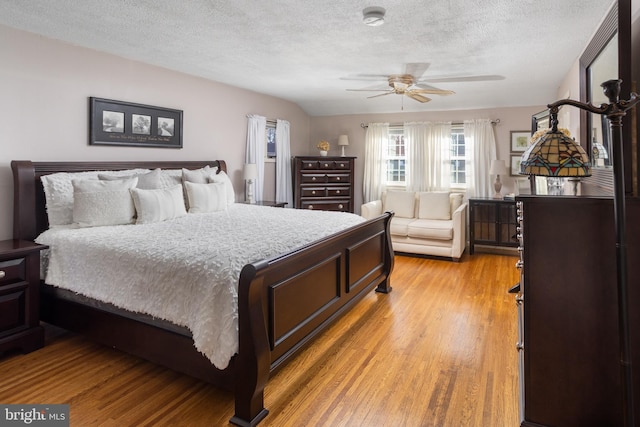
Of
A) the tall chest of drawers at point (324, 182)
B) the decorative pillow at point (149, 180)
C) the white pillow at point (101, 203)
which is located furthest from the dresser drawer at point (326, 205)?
the white pillow at point (101, 203)

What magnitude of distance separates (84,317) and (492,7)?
11.6 feet

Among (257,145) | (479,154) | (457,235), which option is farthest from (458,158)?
(257,145)

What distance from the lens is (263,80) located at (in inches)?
196

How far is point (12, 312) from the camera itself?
2668mm

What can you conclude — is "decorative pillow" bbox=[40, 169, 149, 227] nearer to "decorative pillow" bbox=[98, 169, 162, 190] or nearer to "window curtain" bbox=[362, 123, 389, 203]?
"decorative pillow" bbox=[98, 169, 162, 190]

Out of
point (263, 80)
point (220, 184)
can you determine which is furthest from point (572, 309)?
point (263, 80)

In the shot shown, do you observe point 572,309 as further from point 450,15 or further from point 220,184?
point 220,184

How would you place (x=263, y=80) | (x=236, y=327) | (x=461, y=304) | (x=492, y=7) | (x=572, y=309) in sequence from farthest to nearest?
(x=263, y=80)
(x=461, y=304)
(x=492, y=7)
(x=236, y=327)
(x=572, y=309)

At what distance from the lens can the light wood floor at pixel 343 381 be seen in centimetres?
203

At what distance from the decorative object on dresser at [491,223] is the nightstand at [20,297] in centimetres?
516

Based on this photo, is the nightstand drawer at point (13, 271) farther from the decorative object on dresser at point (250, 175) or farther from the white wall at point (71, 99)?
the decorative object on dresser at point (250, 175)

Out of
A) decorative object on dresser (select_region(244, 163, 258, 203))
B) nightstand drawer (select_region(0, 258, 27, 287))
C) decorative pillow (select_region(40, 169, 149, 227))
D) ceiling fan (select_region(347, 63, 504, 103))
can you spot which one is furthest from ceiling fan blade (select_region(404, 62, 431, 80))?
nightstand drawer (select_region(0, 258, 27, 287))

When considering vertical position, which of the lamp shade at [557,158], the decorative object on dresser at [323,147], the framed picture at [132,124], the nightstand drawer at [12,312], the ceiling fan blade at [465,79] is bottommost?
the nightstand drawer at [12,312]

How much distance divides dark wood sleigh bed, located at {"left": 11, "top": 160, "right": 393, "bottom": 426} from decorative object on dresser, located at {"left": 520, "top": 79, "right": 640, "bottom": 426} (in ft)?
4.34
